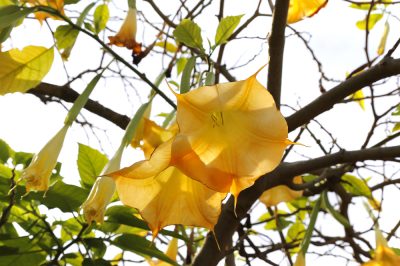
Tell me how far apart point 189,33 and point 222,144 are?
0.37m

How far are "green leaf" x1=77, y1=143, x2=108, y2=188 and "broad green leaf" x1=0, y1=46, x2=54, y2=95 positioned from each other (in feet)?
0.61

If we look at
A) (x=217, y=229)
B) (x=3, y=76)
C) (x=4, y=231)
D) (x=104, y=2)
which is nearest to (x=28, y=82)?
(x=3, y=76)

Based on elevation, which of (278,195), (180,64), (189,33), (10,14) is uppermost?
(180,64)

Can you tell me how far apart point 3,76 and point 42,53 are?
119 mm

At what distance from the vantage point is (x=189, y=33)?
49.6 inches

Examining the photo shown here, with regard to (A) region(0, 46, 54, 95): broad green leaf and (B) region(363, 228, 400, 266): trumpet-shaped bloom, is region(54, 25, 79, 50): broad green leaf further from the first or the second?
(B) region(363, 228, 400, 266): trumpet-shaped bloom

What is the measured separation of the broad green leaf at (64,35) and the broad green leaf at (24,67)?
0.03 metres

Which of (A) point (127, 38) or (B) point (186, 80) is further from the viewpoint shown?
(A) point (127, 38)

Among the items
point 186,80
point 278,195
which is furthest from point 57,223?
point 278,195

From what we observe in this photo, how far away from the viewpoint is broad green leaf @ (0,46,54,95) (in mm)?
1257

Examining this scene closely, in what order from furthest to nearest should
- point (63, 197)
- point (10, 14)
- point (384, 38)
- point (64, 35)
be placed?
point (384, 38) → point (64, 35) → point (63, 197) → point (10, 14)

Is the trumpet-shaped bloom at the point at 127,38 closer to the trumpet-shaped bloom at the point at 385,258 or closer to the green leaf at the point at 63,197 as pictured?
the green leaf at the point at 63,197

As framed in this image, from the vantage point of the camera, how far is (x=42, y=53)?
52.7 inches

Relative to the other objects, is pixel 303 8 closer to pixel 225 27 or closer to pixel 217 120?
pixel 225 27
